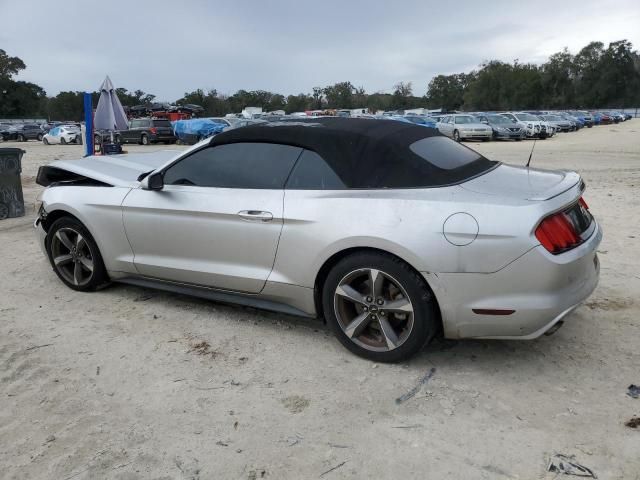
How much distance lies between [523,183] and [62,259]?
3882 millimetres

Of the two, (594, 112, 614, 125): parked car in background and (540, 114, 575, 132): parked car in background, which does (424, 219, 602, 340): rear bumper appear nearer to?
(540, 114, 575, 132): parked car in background

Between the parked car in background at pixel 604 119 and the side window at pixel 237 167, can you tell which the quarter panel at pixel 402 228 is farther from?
the parked car in background at pixel 604 119

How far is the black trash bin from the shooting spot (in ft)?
27.4

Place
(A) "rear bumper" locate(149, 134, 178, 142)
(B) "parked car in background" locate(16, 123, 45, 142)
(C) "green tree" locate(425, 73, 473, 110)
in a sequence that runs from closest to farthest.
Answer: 1. (A) "rear bumper" locate(149, 134, 178, 142)
2. (B) "parked car in background" locate(16, 123, 45, 142)
3. (C) "green tree" locate(425, 73, 473, 110)

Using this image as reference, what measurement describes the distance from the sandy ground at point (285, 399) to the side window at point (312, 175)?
1.09 meters

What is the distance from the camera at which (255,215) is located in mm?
3701

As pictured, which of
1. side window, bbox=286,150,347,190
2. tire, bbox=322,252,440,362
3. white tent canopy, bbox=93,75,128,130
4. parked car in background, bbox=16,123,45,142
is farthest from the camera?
parked car in background, bbox=16,123,45,142

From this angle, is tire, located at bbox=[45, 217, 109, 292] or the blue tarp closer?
tire, located at bbox=[45, 217, 109, 292]

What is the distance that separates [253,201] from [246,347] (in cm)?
100

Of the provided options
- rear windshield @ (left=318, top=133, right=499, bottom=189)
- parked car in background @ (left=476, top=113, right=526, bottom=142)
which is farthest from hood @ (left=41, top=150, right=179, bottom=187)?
parked car in background @ (left=476, top=113, right=526, bottom=142)

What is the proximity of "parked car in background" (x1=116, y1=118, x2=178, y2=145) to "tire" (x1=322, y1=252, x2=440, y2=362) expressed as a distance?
102ft

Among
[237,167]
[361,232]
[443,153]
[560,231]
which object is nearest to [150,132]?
[237,167]

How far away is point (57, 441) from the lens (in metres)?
2.75

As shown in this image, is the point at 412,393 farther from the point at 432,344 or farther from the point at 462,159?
the point at 462,159
